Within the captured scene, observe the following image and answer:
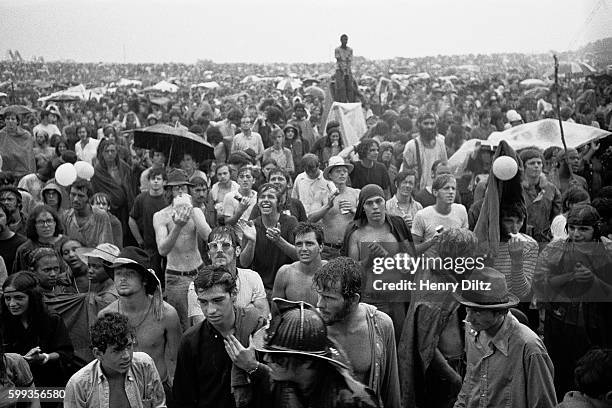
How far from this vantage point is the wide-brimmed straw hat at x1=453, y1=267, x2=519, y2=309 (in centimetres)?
346

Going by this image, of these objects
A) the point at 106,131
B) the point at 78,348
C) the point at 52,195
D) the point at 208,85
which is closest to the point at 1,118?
the point at 106,131

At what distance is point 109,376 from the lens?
347 cm

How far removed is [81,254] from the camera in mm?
5570

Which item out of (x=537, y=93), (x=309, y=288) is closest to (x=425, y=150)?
(x=309, y=288)

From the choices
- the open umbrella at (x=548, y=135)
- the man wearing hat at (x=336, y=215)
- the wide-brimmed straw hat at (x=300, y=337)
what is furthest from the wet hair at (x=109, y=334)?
the open umbrella at (x=548, y=135)

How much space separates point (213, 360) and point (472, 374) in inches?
45.3

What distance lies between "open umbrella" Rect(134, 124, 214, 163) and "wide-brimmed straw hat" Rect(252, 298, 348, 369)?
579 cm

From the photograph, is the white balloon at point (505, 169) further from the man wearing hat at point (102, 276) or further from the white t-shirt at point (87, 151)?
the white t-shirt at point (87, 151)

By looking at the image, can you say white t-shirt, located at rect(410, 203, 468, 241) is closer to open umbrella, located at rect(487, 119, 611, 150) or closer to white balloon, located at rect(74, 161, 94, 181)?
open umbrella, located at rect(487, 119, 611, 150)

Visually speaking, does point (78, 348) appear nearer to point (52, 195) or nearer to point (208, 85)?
→ point (52, 195)

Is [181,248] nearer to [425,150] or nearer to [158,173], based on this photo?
[158,173]

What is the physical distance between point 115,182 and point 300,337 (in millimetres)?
5687

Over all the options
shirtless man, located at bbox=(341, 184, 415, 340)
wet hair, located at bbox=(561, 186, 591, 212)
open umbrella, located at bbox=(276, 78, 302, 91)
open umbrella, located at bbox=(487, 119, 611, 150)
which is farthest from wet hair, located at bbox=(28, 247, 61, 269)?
open umbrella, located at bbox=(276, 78, 302, 91)

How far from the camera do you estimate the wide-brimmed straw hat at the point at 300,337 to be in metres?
2.77
